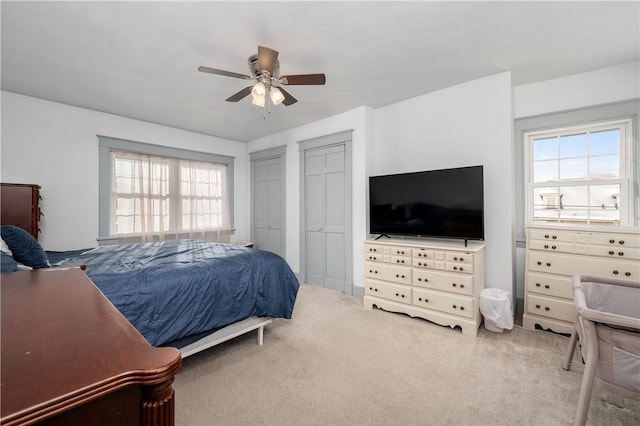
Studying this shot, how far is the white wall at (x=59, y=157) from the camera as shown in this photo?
330cm

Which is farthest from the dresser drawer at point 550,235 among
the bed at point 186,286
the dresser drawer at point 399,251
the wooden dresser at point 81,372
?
the wooden dresser at point 81,372

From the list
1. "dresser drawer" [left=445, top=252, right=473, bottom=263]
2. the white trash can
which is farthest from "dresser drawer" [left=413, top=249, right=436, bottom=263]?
the white trash can

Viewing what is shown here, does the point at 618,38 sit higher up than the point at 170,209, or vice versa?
the point at 618,38

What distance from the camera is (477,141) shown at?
3115 millimetres

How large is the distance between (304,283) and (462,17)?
387 cm

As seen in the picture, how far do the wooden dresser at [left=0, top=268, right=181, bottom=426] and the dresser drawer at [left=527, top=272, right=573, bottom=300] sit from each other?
3.30 meters

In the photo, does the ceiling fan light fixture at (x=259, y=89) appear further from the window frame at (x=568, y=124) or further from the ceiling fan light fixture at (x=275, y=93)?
the window frame at (x=568, y=124)

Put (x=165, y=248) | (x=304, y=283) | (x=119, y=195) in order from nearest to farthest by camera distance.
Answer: (x=165, y=248), (x=119, y=195), (x=304, y=283)

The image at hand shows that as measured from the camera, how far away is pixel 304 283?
15.0 ft

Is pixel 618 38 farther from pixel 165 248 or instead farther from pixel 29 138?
pixel 29 138

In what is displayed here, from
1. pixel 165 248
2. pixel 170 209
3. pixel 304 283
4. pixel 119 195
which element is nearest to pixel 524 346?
pixel 304 283

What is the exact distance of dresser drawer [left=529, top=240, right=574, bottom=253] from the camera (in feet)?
8.53

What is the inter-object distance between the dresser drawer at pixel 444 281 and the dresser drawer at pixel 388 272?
0.10 meters

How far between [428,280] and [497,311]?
26.2 inches
